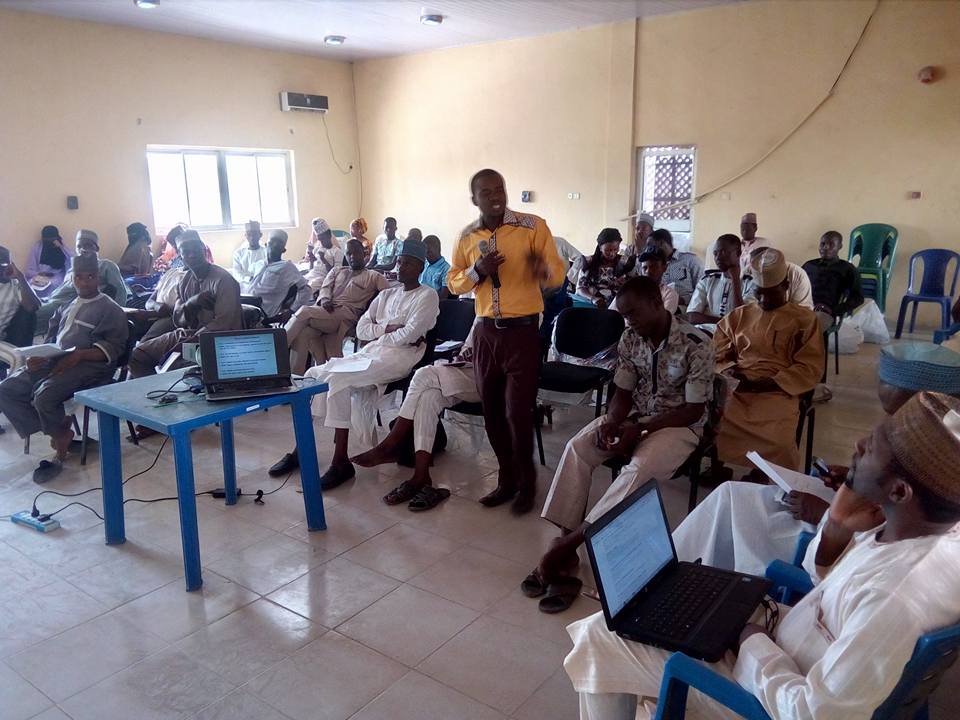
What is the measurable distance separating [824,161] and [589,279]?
3748 millimetres

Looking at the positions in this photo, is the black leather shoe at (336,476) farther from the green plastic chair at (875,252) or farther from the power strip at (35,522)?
the green plastic chair at (875,252)

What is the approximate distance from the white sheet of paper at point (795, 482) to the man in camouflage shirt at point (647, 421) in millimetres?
489

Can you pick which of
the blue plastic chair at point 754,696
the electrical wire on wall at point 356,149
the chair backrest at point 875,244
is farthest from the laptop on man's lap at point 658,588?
the electrical wire on wall at point 356,149

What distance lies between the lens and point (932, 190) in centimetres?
702

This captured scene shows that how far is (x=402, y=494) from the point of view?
3.52m

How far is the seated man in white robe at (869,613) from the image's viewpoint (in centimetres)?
115

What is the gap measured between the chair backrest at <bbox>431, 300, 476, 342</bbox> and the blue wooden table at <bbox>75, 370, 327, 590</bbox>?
131cm

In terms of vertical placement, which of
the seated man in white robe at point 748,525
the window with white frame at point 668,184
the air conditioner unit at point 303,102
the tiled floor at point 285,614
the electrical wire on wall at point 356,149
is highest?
the air conditioner unit at point 303,102

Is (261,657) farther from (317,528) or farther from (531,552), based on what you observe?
(531,552)

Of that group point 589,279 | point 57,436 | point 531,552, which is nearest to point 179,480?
point 531,552

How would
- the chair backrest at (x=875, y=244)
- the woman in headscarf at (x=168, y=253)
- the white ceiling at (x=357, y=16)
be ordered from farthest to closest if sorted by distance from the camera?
1. the woman in headscarf at (x=168, y=253)
2. the white ceiling at (x=357, y=16)
3. the chair backrest at (x=875, y=244)

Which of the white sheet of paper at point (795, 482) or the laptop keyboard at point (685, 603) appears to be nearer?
the laptop keyboard at point (685, 603)

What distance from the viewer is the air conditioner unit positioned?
10203 millimetres

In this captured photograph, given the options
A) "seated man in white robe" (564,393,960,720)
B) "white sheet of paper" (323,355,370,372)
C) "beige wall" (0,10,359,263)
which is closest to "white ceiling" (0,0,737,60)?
"beige wall" (0,10,359,263)
